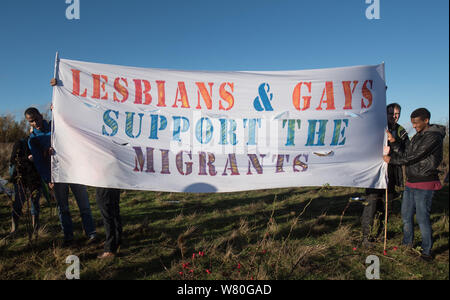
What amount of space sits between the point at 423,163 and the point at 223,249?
3.48 metres

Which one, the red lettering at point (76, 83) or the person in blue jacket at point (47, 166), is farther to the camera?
the person in blue jacket at point (47, 166)

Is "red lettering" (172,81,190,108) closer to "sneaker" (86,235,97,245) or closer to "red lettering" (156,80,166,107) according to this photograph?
"red lettering" (156,80,166,107)

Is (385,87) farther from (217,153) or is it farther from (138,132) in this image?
(138,132)

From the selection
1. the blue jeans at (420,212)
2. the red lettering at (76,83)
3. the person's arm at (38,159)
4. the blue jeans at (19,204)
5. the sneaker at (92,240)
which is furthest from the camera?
the blue jeans at (19,204)

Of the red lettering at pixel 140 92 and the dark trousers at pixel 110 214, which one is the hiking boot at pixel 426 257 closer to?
the dark trousers at pixel 110 214

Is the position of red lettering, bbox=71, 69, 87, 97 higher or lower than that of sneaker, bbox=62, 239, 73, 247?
higher

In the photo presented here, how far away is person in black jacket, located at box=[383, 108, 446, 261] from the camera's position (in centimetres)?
321

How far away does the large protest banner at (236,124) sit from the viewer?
3.52 m

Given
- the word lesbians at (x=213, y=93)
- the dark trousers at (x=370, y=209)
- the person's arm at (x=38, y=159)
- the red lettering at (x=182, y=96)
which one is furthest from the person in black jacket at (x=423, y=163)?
the person's arm at (x=38, y=159)

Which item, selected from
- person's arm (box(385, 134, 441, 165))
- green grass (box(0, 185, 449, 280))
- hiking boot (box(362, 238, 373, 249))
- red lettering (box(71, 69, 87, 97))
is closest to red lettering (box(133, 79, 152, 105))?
red lettering (box(71, 69, 87, 97))

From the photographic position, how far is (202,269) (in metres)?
3.17

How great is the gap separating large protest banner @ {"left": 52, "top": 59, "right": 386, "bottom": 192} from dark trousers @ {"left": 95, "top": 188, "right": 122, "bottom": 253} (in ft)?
1.34

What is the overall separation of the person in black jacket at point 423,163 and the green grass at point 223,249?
0.66m

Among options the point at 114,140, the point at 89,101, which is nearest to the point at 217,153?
the point at 114,140
